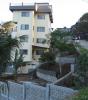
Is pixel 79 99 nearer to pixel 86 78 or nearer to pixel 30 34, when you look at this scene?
pixel 86 78

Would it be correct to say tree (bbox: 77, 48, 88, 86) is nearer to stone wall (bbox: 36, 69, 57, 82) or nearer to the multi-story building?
stone wall (bbox: 36, 69, 57, 82)

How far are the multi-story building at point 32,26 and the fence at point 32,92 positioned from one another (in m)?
36.5

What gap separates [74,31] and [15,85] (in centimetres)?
2276

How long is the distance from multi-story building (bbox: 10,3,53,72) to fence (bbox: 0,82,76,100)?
36451mm

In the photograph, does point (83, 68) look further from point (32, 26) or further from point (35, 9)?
point (35, 9)

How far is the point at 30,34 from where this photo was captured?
52.3 meters

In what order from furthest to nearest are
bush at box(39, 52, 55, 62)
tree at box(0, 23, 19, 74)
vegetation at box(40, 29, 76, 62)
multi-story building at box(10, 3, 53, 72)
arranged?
multi-story building at box(10, 3, 53, 72) → bush at box(39, 52, 55, 62) → vegetation at box(40, 29, 76, 62) → tree at box(0, 23, 19, 74)

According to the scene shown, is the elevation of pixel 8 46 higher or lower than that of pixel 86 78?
higher

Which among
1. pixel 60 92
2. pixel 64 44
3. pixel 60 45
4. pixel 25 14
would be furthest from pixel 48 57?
pixel 60 92

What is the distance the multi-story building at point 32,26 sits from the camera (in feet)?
170

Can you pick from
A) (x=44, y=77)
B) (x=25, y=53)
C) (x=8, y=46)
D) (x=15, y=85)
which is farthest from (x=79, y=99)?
(x=25, y=53)

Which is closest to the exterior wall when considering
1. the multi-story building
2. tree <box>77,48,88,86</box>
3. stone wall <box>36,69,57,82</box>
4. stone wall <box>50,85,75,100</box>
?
the multi-story building

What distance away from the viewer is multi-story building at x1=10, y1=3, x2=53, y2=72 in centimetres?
5181

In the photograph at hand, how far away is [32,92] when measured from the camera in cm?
1148
